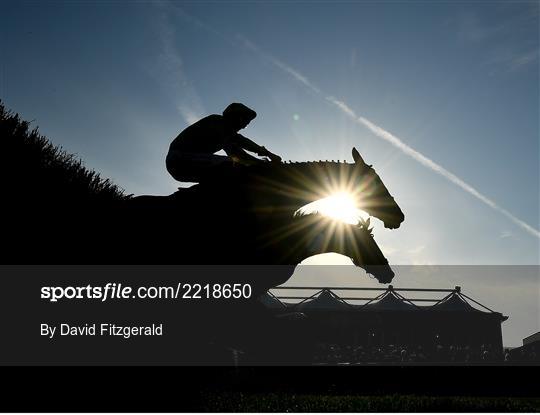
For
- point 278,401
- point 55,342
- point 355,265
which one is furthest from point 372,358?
point 55,342

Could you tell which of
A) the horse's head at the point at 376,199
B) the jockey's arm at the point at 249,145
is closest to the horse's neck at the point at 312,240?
the horse's head at the point at 376,199

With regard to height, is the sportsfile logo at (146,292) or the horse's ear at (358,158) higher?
the horse's ear at (358,158)

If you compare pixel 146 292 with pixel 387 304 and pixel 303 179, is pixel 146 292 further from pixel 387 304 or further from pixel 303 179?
pixel 387 304

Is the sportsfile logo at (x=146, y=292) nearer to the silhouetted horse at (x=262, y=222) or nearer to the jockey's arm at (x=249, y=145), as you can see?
the silhouetted horse at (x=262, y=222)

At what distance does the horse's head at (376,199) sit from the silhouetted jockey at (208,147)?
3.52ft

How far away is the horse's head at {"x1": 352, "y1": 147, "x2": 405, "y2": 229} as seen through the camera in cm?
561

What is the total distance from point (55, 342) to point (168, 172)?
2.46 meters

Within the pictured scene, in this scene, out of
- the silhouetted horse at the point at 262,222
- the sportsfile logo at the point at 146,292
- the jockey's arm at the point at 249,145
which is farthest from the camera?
the jockey's arm at the point at 249,145

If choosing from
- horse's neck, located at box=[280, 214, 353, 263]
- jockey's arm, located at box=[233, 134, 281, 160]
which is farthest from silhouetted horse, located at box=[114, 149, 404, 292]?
jockey's arm, located at box=[233, 134, 281, 160]

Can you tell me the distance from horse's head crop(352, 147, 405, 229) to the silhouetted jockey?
107 centimetres

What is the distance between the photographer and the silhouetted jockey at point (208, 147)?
5.96 meters

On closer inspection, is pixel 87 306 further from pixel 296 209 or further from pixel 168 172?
pixel 296 209

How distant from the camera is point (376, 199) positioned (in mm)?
5652

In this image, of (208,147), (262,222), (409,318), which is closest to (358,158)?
(262,222)
